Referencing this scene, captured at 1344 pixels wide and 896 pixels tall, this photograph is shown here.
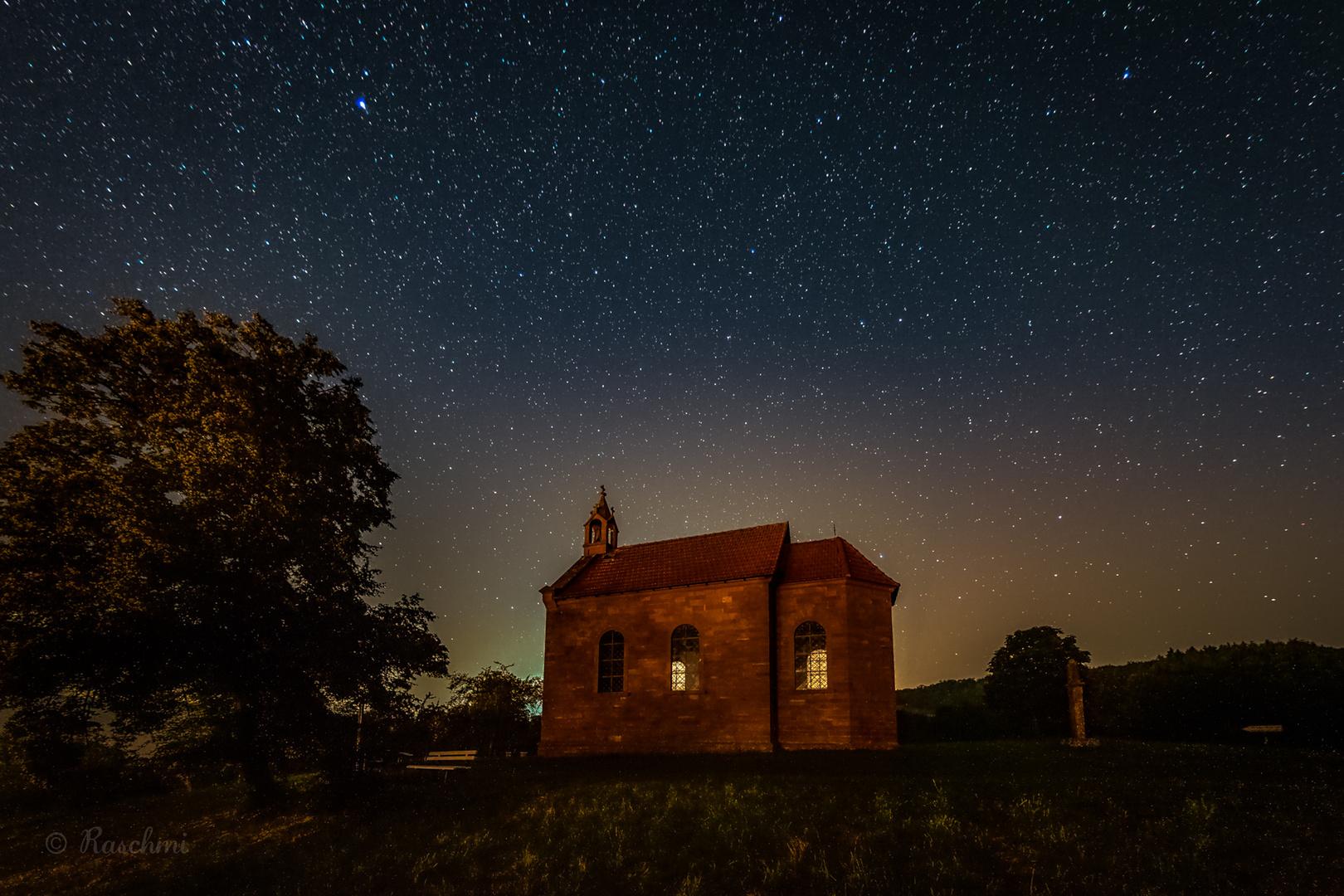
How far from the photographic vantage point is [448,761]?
21078 mm

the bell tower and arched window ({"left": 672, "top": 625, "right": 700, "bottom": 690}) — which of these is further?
the bell tower

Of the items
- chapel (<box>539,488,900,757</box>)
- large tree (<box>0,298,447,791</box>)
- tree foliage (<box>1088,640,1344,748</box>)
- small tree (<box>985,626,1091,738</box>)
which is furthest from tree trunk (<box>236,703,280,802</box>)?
tree foliage (<box>1088,640,1344,748</box>)

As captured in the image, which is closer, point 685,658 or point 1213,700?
point 685,658

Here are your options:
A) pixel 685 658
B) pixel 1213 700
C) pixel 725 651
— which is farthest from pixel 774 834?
pixel 1213 700

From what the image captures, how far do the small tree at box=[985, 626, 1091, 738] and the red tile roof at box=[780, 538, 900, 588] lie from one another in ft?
78.3

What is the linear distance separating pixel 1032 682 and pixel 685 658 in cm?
2969

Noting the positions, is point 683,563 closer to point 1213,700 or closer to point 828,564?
point 828,564

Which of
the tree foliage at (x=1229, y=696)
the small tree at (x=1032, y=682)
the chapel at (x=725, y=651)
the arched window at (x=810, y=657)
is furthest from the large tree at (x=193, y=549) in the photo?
the tree foliage at (x=1229, y=696)

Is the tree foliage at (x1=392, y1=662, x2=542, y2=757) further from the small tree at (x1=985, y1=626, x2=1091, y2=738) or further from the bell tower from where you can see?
the small tree at (x1=985, y1=626, x2=1091, y2=738)

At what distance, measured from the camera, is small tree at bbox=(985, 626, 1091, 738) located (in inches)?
1662

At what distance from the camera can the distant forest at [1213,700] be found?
118 ft

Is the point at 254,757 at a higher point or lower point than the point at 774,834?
higher

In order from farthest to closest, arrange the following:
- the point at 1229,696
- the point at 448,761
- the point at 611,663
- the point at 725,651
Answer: the point at 1229,696 → the point at 611,663 → the point at 725,651 → the point at 448,761

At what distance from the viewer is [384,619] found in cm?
1817
